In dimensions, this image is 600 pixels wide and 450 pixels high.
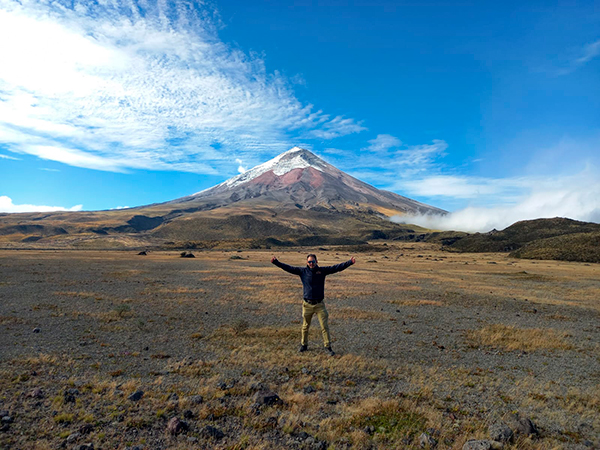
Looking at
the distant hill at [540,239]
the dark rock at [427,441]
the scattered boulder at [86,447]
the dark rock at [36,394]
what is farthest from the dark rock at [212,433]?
the distant hill at [540,239]

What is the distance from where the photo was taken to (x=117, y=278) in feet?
104

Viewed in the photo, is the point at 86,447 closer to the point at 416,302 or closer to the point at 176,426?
the point at 176,426

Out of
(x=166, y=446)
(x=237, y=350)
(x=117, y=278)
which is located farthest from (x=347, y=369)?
(x=117, y=278)

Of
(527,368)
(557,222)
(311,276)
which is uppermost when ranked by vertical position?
(557,222)

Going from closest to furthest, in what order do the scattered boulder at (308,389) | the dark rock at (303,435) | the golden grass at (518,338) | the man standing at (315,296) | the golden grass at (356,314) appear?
the dark rock at (303,435), the scattered boulder at (308,389), the man standing at (315,296), the golden grass at (518,338), the golden grass at (356,314)

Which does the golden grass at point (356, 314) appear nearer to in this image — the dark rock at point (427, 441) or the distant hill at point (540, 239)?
the dark rock at point (427, 441)

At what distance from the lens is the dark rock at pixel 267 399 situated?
7707 millimetres

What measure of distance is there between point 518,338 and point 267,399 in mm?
11632

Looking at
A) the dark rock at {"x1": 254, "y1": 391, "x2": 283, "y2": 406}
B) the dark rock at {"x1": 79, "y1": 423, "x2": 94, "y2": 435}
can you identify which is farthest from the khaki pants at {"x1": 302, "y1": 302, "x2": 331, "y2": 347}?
the dark rock at {"x1": 79, "y1": 423, "x2": 94, "y2": 435}

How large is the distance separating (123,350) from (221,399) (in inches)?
→ 212

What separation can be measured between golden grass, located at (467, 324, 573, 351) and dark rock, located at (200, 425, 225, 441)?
34.9ft

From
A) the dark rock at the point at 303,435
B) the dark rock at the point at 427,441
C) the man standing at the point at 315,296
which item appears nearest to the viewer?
the dark rock at the point at 427,441

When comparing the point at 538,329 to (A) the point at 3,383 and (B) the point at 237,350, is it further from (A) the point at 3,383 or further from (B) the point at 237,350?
(A) the point at 3,383

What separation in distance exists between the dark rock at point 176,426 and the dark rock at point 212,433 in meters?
0.39
